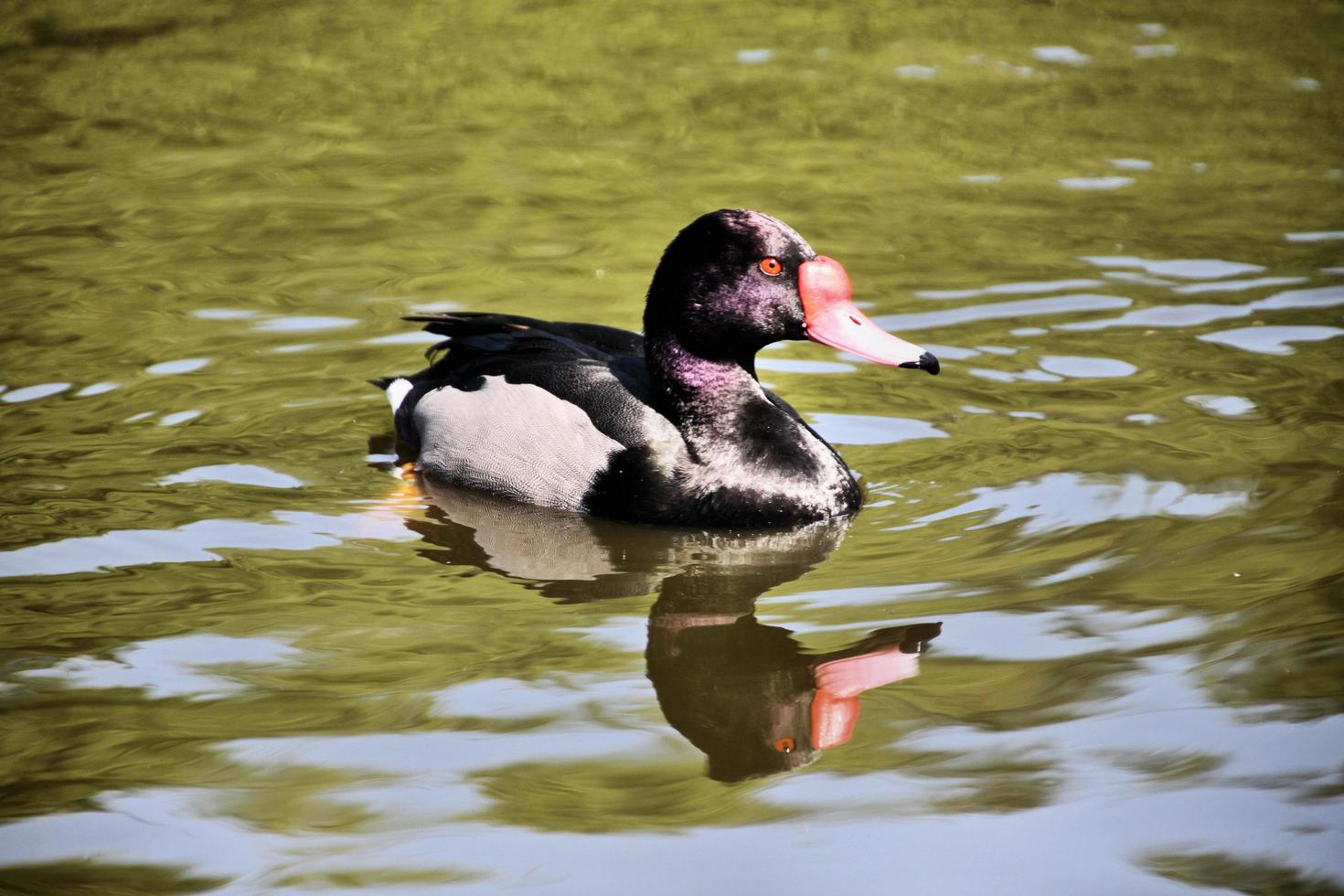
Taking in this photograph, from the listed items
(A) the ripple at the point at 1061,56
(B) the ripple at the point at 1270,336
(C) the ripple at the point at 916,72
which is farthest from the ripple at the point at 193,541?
(A) the ripple at the point at 1061,56

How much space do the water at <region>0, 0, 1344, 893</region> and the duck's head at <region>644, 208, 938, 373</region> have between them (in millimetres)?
713

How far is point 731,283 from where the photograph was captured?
6395 millimetres

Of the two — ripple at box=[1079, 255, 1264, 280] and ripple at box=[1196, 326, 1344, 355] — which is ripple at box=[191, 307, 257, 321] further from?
ripple at box=[1196, 326, 1344, 355]

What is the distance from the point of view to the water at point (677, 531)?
13.5 feet

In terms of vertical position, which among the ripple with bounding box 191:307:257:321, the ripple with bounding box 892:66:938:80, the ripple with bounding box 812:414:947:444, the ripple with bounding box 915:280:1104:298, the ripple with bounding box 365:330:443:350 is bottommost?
the ripple with bounding box 812:414:947:444

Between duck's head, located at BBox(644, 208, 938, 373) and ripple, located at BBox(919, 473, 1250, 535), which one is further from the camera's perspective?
duck's head, located at BBox(644, 208, 938, 373)

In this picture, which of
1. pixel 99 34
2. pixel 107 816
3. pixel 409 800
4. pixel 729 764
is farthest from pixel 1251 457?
pixel 99 34

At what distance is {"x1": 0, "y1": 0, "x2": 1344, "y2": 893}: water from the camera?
4121 mm

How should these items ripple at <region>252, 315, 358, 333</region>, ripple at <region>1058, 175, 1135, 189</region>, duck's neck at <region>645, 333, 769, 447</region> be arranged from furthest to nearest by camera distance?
ripple at <region>1058, 175, 1135, 189</region> → ripple at <region>252, 315, 358, 333</region> → duck's neck at <region>645, 333, 769, 447</region>

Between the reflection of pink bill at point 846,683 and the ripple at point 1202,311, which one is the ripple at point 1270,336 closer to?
the ripple at point 1202,311

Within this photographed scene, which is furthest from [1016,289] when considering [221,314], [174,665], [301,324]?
[174,665]

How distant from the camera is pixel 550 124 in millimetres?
11852

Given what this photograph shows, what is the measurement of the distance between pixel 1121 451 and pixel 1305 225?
362 centimetres

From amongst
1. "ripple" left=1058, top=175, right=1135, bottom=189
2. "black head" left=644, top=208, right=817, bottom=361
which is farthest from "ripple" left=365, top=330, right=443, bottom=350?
"ripple" left=1058, top=175, right=1135, bottom=189
